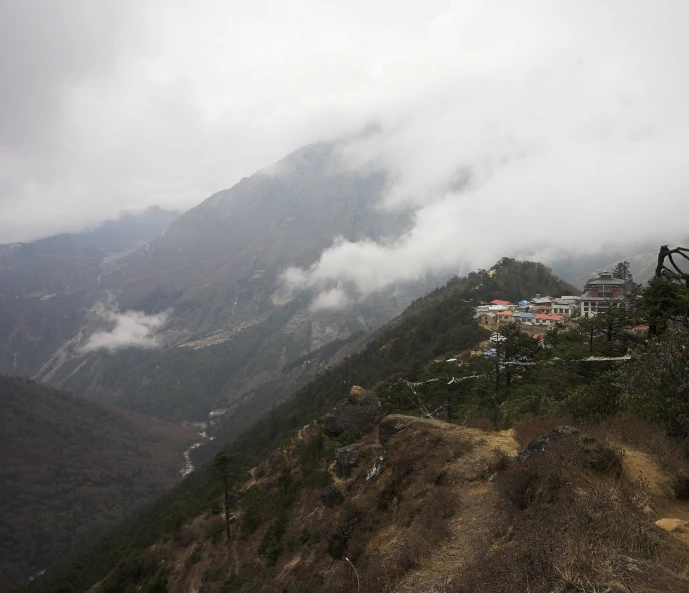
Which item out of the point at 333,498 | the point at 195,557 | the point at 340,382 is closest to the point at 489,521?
the point at 333,498

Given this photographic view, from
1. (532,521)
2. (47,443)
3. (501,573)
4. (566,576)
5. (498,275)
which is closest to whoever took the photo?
(566,576)

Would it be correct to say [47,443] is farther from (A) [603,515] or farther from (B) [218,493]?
(A) [603,515]

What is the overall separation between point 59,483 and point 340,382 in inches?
5375

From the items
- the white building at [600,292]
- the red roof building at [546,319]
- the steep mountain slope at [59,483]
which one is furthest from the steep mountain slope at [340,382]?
the steep mountain slope at [59,483]

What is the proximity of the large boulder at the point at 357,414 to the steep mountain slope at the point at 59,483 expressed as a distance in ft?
440

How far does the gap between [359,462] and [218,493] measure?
46.3 meters

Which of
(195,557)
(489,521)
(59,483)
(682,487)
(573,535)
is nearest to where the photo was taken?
(573,535)

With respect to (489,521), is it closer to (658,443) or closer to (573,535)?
(573,535)

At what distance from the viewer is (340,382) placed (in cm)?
10500

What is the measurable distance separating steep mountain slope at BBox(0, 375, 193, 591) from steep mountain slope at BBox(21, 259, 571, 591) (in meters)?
56.8

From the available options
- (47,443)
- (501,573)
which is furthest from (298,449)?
(47,443)

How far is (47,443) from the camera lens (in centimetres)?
18050

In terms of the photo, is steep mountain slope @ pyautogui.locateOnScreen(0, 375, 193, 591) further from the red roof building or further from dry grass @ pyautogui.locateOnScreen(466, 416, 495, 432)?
dry grass @ pyautogui.locateOnScreen(466, 416, 495, 432)

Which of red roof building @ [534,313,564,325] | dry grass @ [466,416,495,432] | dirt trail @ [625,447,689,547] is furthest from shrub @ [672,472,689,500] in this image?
red roof building @ [534,313,564,325]
